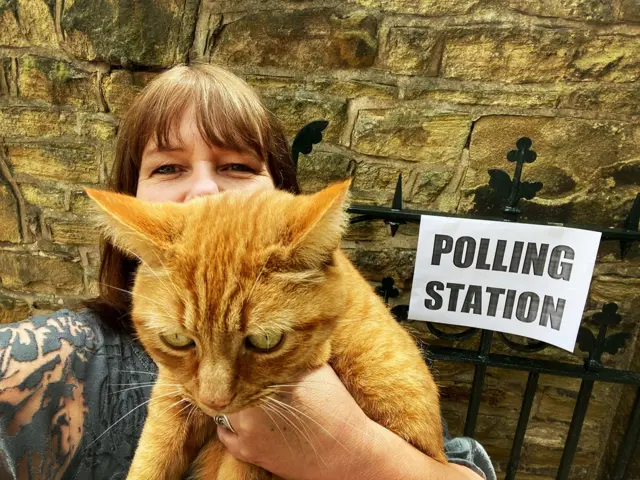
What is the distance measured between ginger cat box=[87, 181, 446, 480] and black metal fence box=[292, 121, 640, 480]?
78 centimetres

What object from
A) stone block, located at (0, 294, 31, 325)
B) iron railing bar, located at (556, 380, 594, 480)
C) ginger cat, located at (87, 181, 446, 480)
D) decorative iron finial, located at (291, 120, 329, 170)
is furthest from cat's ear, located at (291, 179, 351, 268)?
stone block, located at (0, 294, 31, 325)

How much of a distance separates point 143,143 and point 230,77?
15.8 inches

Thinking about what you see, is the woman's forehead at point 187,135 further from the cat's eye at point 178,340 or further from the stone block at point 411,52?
the stone block at point 411,52

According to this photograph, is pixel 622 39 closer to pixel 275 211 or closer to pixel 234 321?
pixel 275 211

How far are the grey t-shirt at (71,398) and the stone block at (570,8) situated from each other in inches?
70.5

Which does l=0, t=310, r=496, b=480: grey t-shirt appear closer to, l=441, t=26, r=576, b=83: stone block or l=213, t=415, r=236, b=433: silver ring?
l=213, t=415, r=236, b=433: silver ring

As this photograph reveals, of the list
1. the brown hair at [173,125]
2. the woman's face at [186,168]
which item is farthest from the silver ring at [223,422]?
the woman's face at [186,168]

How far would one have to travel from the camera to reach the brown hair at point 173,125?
51.9 inches

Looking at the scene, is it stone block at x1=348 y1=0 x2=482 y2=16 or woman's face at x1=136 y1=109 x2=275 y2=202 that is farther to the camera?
stone block at x1=348 y1=0 x2=482 y2=16

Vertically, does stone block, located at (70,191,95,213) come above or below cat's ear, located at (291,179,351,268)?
below

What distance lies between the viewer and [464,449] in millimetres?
1428

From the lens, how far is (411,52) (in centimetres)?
185

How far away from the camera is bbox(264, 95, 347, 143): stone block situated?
1.97 m

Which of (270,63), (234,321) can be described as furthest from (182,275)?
(270,63)
